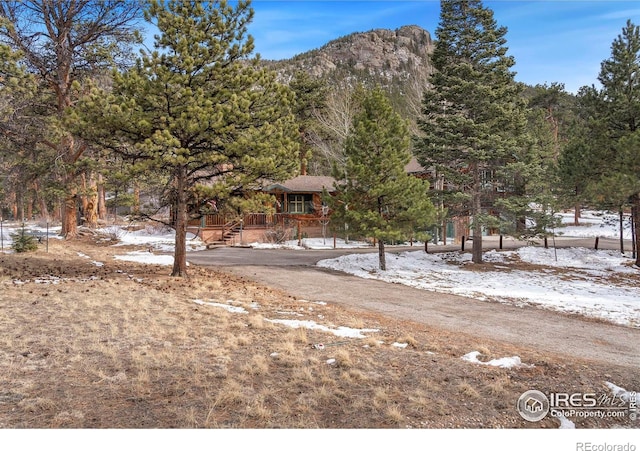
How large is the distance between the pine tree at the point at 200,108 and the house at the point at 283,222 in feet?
44.8

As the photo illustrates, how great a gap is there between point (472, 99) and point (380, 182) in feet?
20.0

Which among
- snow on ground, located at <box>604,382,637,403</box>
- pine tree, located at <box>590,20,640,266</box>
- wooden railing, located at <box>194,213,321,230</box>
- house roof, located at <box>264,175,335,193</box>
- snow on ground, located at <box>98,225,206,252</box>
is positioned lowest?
snow on ground, located at <box>604,382,637,403</box>

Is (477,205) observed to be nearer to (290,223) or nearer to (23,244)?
(290,223)

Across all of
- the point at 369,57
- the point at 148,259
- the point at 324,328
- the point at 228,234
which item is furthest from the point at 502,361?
the point at 369,57

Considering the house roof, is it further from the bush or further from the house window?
the bush

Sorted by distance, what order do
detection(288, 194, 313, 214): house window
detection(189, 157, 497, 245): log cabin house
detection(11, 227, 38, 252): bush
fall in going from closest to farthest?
detection(11, 227, 38, 252): bush, detection(189, 157, 497, 245): log cabin house, detection(288, 194, 313, 214): house window

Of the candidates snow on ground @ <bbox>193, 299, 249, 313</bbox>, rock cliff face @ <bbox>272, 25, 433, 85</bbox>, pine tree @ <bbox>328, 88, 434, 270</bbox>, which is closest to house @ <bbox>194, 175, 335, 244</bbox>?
pine tree @ <bbox>328, 88, 434, 270</bbox>

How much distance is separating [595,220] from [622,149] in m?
31.3

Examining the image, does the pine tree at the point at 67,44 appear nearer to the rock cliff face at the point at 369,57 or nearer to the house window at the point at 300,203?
the house window at the point at 300,203

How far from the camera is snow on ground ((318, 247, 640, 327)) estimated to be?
10789 mm

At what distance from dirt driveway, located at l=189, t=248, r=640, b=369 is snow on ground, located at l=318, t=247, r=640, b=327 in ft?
3.36

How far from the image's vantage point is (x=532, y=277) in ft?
51.0
